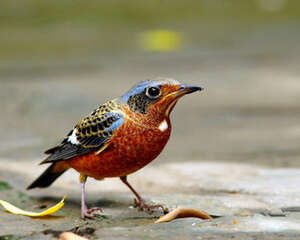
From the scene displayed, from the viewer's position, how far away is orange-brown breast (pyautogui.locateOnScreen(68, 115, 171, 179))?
4.26 metres

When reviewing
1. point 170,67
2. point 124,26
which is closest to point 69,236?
point 170,67

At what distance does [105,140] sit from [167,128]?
1.46 feet

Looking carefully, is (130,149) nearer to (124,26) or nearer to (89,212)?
(89,212)

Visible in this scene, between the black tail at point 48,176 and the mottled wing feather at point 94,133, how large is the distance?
0.17m

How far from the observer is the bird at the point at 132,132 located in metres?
4.28

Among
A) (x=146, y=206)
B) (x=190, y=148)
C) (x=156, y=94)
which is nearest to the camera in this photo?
(x=156, y=94)

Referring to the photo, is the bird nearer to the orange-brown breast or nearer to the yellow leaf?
the orange-brown breast

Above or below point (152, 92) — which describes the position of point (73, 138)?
below

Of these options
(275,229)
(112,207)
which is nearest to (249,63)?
(112,207)

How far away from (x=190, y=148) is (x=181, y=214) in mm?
3101

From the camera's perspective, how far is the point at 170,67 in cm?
1116

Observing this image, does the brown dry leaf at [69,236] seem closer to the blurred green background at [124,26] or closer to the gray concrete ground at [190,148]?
the gray concrete ground at [190,148]

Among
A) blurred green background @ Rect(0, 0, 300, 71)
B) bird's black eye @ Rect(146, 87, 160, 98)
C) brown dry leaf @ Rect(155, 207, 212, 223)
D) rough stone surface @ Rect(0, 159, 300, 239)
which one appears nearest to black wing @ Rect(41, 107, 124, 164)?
bird's black eye @ Rect(146, 87, 160, 98)

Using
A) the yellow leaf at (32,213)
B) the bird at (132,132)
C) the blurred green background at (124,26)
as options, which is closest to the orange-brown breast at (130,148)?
the bird at (132,132)
